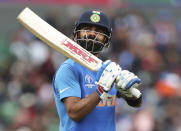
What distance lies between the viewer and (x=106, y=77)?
378cm

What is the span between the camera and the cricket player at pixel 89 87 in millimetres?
3836

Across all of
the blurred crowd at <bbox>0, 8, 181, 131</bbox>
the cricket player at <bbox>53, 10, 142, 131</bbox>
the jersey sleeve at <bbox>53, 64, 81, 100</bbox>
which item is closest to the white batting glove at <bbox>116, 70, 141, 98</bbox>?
the cricket player at <bbox>53, 10, 142, 131</bbox>

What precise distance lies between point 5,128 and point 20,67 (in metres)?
1.34

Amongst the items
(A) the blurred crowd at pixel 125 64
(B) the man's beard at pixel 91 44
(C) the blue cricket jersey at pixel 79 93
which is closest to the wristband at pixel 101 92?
(C) the blue cricket jersey at pixel 79 93

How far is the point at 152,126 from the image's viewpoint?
25.9 ft

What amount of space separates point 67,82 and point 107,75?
42cm

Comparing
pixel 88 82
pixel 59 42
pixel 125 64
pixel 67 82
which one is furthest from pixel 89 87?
pixel 125 64

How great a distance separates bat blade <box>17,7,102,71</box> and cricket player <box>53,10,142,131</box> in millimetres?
117

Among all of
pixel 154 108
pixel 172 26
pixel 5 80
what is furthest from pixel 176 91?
pixel 5 80

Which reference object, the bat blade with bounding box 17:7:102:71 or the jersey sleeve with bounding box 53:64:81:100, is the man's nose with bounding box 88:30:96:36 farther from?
the jersey sleeve with bounding box 53:64:81:100

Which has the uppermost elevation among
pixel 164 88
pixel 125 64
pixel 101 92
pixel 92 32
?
pixel 164 88

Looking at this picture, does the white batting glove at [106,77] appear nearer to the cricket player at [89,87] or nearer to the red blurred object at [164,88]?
the cricket player at [89,87]

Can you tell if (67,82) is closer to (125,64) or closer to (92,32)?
(92,32)

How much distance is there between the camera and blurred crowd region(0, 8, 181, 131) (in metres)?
8.10
